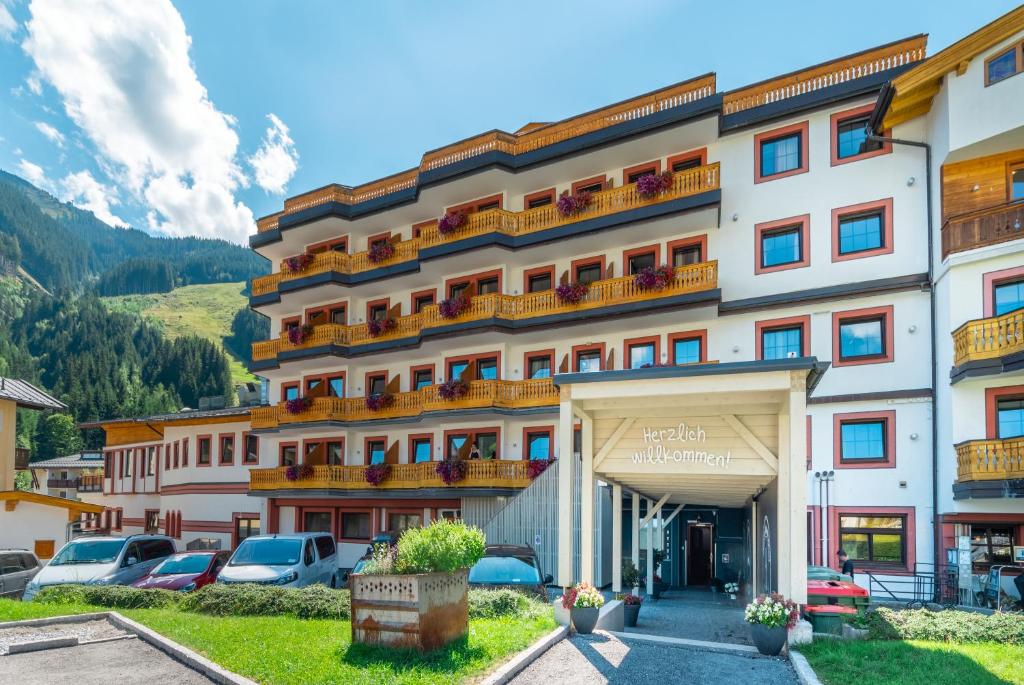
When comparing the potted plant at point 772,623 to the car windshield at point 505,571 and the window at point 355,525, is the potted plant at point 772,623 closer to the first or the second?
the car windshield at point 505,571

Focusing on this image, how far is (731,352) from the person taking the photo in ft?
86.8

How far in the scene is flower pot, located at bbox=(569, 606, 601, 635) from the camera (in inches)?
510

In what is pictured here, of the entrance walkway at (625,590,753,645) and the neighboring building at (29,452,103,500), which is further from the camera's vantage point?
the neighboring building at (29,452,103,500)

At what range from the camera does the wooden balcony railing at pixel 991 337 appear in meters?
19.5

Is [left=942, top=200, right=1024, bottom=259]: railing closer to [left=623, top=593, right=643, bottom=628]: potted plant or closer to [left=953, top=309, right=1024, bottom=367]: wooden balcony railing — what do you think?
[left=953, top=309, right=1024, bottom=367]: wooden balcony railing

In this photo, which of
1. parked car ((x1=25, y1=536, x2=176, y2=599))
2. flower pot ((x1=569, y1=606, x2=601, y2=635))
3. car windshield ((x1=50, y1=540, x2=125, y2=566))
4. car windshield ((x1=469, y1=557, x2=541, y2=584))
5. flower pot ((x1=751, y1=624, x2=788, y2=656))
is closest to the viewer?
flower pot ((x1=751, y1=624, x2=788, y2=656))

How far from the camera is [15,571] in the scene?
71.7 ft

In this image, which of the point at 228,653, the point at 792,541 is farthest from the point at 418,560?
the point at 792,541

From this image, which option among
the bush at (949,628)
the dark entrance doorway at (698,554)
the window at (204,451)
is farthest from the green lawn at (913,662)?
the window at (204,451)

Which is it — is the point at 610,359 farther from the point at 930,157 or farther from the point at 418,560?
the point at 418,560

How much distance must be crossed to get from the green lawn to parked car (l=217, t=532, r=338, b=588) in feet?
40.2

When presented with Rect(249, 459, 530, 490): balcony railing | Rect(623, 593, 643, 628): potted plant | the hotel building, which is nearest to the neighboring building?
the hotel building

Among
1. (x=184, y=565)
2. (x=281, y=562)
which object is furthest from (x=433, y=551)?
(x=184, y=565)

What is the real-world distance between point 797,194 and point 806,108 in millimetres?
2817
